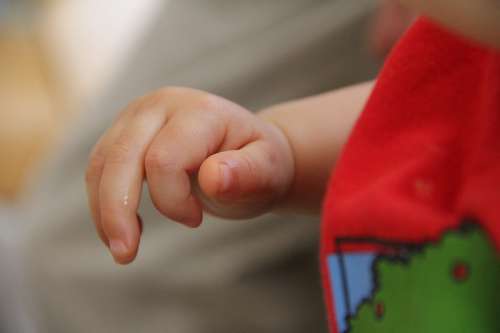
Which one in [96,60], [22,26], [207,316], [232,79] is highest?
[22,26]

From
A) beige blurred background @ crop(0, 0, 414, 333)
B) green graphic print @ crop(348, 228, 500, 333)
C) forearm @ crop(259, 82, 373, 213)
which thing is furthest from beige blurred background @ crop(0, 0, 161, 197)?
green graphic print @ crop(348, 228, 500, 333)

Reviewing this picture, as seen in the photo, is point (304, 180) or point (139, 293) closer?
point (304, 180)

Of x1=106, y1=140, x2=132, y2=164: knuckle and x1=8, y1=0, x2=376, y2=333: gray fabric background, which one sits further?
x1=8, y1=0, x2=376, y2=333: gray fabric background

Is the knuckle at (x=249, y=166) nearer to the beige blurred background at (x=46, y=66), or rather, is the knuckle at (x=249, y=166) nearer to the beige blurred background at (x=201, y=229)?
the beige blurred background at (x=201, y=229)

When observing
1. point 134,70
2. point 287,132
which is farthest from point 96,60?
point 287,132

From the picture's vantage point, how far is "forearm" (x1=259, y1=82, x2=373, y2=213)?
0.35 metres

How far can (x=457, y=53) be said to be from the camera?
0.30 meters

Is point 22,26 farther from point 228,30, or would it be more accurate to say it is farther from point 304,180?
point 304,180

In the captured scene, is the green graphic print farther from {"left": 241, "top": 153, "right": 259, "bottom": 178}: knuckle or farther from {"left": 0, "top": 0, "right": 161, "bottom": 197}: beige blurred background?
{"left": 0, "top": 0, "right": 161, "bottom": 197}: beige blurred background

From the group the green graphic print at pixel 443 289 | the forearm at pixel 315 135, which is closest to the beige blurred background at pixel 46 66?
the forearm at pixel 315 135

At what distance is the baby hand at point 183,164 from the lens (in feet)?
0.92

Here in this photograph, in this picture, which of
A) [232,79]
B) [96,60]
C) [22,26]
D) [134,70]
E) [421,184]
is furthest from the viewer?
[22,26]

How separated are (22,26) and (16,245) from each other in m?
0.56

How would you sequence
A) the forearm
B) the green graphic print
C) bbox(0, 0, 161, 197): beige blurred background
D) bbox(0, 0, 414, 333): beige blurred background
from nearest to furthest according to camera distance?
the green graphic print → the forearm → bbox(0, 0, 414, 333): beige blurred background → bbox(0, 0, 161, 197): beige blurred background
